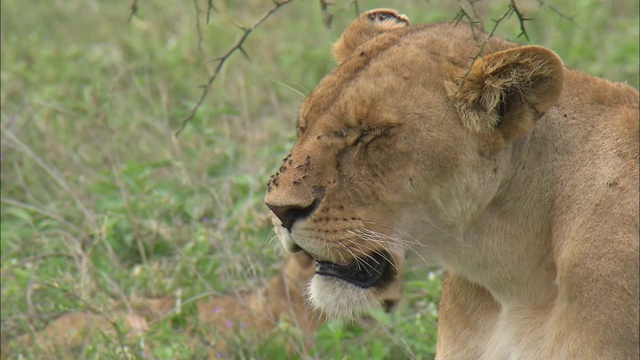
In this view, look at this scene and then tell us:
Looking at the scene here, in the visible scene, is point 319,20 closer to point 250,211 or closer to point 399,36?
point 250,211

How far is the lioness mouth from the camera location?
2693 mm

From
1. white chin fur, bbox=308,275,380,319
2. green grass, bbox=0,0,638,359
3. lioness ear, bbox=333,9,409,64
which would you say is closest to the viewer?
white chin fur, bbox=308,275,380,319

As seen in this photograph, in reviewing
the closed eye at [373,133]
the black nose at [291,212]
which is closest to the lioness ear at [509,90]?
the closed eye at [373,133]

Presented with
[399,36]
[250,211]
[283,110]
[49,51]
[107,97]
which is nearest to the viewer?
[399,36]

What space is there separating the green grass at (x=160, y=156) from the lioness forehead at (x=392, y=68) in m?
1.05

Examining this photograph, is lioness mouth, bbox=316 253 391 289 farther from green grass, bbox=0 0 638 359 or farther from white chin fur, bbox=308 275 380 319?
green grass, bbox=0 0 638 359

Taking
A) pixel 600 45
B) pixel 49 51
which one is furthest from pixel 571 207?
pixel 49 51

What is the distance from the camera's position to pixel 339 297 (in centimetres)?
269

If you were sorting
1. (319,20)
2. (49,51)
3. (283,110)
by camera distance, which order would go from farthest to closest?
(319,20) → (49,51) → (283,110)

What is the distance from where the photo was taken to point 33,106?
5.44 metres

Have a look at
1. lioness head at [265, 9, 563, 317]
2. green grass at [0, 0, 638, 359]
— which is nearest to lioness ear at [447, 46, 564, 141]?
lioness head at [265, 9, 563, 317]

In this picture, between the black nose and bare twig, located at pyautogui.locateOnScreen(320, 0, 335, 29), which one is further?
bare twig, located at pyautogui.locateOnScreen(320, 0, 335, 29)

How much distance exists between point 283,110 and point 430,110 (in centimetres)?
353

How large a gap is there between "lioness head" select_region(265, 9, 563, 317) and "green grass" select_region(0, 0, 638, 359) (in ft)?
3.48
